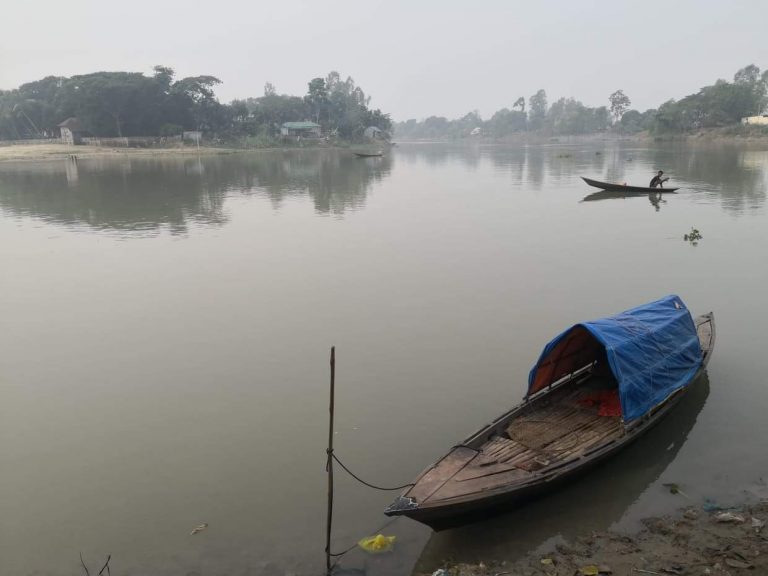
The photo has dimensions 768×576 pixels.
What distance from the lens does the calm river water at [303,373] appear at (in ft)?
20.5

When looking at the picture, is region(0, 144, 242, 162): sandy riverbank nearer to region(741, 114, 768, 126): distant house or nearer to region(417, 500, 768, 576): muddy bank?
region(417, 500, 768, 576): muddy bank

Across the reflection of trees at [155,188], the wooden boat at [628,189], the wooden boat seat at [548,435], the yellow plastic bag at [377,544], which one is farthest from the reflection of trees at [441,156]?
the yellow plastic bag at [377,544]

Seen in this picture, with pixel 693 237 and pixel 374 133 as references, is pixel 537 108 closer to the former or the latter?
pixel 374 133

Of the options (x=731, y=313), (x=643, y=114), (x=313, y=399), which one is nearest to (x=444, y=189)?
(x=731, y=313)

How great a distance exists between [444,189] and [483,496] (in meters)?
31.4

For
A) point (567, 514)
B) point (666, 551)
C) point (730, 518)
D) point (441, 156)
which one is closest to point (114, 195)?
point (567, 514)

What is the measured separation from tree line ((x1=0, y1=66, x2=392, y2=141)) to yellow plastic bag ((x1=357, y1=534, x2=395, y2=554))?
69116 millimetres

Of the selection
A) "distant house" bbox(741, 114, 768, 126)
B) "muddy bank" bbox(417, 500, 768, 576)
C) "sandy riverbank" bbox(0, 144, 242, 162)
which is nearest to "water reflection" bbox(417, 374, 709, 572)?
"muddy bank" bbox(417, 500, 768, 576)

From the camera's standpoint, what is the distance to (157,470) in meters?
7.25

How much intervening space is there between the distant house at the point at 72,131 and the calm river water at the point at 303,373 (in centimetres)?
4859

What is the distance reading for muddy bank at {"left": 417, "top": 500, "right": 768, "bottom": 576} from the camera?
5.17 meters

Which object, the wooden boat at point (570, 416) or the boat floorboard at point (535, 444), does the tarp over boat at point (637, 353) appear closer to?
the wooden boat at point (570, 416)

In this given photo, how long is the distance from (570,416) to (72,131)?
71836 millimetres

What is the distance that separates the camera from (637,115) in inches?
4656
